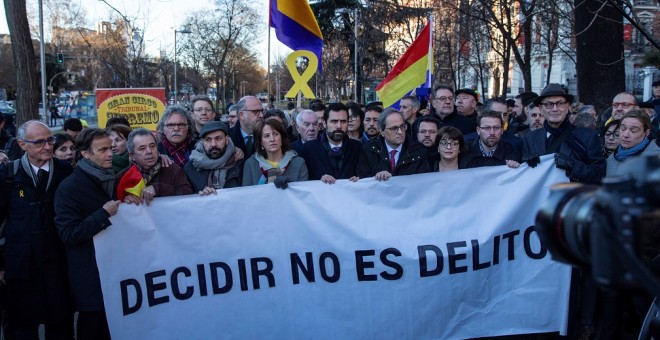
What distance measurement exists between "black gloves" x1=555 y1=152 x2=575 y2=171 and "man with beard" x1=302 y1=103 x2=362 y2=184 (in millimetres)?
1620

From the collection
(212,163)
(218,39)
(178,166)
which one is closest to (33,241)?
(178,166)

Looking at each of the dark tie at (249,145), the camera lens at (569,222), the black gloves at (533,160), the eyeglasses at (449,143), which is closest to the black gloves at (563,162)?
the black gloves at (533,160)

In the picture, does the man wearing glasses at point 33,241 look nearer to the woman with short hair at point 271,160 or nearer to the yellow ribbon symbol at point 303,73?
the woman with short hair at point 271,160

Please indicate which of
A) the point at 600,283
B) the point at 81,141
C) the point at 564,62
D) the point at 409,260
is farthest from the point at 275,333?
the point at 564,62

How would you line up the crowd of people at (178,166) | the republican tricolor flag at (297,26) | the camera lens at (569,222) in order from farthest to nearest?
the republican tricolor flag at (297,26) < the crowd of people at (178,166) < the camera lens at (569,222)

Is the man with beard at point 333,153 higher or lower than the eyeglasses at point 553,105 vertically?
lower

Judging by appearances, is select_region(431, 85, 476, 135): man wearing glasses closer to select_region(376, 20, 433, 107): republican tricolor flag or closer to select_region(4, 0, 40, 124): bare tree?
select_region(376, 20, 433, 107): republican tricolor flag

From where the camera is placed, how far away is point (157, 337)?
419 cm

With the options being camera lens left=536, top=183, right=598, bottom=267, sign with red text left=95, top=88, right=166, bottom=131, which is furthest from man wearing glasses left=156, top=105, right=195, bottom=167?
sign with red text left=95, top=88, right=166, bottom=131

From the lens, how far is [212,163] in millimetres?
4605

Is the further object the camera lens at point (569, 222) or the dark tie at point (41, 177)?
the dark tie at point (41, 177)

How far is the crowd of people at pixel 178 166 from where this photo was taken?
4.07m

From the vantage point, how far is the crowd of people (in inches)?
160

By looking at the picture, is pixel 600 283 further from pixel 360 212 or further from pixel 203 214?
pixel 203 214
